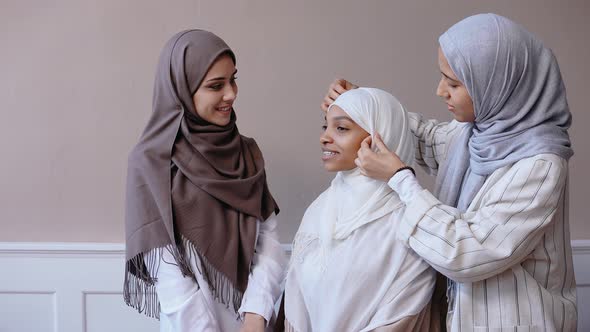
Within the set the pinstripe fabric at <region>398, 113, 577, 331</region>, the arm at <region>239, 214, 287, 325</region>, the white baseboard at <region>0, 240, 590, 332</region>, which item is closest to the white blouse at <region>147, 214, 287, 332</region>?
the arm at <region>239, 214, 287, 325</region>

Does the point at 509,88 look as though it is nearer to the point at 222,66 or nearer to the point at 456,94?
the point at 456,94

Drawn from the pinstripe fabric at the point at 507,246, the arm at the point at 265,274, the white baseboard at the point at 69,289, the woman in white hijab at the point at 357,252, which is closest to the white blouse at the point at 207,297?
the arm at the point at 265,274

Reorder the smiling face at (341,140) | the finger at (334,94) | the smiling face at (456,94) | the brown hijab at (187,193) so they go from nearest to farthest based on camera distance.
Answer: the smiling face at (456,94) → the smiling face at (341,140) → the brown hijab at (187,193) → the finger at (334,94)

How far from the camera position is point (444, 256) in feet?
5.43

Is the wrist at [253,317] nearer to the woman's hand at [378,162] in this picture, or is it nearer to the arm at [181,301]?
the arm at [181,301]

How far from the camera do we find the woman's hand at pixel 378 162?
1.78 m

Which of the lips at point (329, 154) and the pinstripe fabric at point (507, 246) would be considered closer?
the pinstripe fabric at point (507, 246)

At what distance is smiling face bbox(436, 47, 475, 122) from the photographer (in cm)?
175

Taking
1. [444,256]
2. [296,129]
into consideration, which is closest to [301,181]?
[296,129]

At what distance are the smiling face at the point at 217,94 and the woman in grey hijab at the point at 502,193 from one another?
1.78ft

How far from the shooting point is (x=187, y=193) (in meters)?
2.04

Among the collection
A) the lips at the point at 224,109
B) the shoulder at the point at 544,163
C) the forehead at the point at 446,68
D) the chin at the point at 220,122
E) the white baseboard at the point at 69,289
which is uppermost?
the forehead at the point at 446,68

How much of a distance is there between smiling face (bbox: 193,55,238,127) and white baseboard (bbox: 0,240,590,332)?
113cm

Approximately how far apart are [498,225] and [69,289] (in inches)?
81.8
